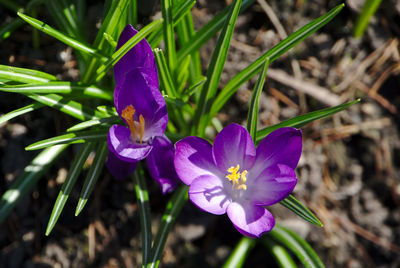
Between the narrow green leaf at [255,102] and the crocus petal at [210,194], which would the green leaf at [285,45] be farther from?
the crocus petal at [210,194]

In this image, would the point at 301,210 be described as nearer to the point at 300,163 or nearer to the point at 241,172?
the point at 241,172

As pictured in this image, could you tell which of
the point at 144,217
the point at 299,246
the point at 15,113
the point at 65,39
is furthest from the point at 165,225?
the point at 65,39

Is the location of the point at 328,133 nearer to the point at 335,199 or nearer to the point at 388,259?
the point at 335,199

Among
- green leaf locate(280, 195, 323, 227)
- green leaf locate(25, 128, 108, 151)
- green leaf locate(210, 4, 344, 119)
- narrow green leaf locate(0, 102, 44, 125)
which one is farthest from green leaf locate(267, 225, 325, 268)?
narrow green leaf locate(0, 102, 44, 125)

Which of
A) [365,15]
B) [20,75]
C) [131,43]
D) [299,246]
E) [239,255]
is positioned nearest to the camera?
[131,43]

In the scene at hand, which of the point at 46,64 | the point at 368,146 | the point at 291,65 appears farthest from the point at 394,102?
the point at 46,64

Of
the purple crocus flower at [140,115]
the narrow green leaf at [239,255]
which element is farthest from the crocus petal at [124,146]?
the narrow green leaf at [239,255]

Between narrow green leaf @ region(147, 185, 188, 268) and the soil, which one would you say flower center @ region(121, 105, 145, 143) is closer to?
narrow green leaf @ region(147, 185, 188, 268)
